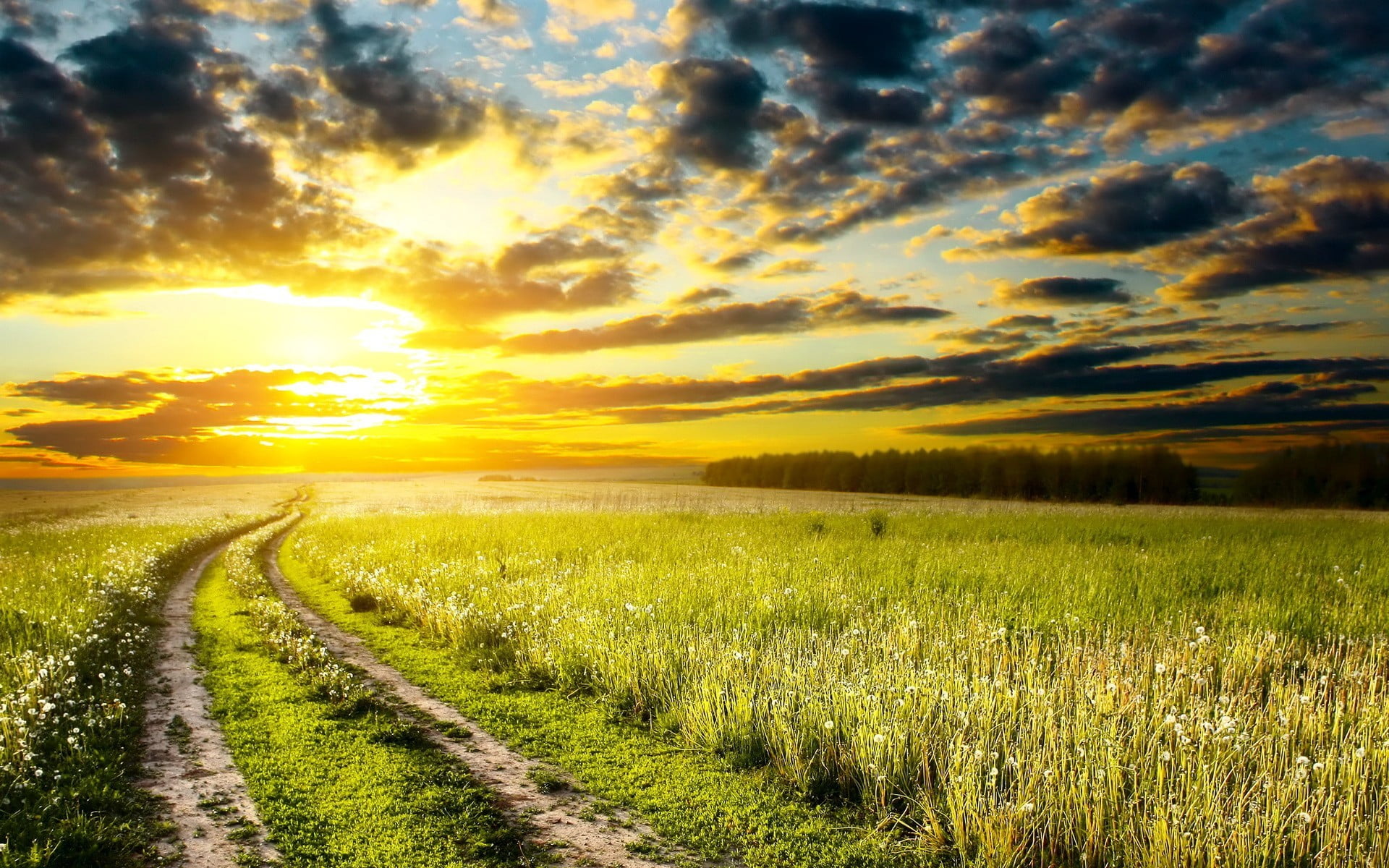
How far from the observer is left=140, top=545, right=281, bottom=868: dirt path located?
5.90 metres

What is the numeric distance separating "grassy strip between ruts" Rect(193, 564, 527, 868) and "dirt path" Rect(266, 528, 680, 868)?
0.22 meters

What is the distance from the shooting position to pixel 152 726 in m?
8.87

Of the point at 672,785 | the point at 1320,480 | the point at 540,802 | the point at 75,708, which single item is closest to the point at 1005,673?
the point at 672,785

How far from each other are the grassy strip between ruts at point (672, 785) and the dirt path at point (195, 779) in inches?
104

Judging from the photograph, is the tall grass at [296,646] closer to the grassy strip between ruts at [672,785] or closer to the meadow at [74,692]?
the grassy strip between ruts at [672,785]

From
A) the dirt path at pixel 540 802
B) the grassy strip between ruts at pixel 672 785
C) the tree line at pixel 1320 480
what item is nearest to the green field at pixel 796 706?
the grassy strip between ruts at pixel 672 785

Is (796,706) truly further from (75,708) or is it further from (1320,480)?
(1320,480)

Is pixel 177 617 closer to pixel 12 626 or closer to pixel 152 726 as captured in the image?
pixel 12 626

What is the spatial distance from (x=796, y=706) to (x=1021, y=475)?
7610cm

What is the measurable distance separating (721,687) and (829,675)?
48.0 inches

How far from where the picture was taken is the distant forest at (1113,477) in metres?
60.0

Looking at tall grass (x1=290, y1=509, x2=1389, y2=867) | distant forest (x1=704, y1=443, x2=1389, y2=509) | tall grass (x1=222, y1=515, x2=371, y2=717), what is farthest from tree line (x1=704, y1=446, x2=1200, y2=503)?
tall grass (x1=222, y1=515, x2=371, y2=717)

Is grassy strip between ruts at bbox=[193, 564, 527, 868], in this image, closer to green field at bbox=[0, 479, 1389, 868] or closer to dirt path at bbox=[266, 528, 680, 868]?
green field at bbox=[0, 479, 1389, 868]

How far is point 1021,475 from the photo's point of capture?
7588 centimetres
